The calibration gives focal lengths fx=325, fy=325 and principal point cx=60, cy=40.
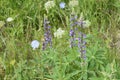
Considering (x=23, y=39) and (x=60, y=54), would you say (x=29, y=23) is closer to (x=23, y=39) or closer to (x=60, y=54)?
(x=23, y=39)

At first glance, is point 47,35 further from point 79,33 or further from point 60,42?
point 60,42

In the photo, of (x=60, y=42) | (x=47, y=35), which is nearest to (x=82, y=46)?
(x=47, y=35)

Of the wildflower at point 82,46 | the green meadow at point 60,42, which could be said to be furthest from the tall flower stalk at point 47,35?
the wildflower at point 82,46

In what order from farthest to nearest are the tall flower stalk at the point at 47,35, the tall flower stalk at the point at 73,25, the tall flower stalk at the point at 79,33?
the tall flower stalk at the point at 47,35, the tall flower stalk at the point at 73,25, the tall flower stalk at the point at 79,33

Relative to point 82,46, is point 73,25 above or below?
above

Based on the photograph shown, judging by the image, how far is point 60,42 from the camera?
280cm

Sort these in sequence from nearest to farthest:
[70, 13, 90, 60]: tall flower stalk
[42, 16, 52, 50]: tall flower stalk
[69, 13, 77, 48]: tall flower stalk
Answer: [70, 13, 90, 60]: tall flower stalk, [69, 13, 77, 48]: tall flower stalk, [42, 16, 52, 50]: tall flower stalk

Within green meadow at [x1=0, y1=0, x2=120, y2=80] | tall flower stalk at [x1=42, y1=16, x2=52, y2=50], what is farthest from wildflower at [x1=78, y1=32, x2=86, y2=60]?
tall flower stalk at [x1=42, y1=16, x2=52, y2=50]

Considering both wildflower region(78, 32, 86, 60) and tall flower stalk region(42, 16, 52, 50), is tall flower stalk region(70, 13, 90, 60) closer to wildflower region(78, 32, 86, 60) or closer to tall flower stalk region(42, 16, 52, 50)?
wildflower region(78, 32, 86, 60)

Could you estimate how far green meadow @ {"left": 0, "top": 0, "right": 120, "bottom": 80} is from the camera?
7.45 feet

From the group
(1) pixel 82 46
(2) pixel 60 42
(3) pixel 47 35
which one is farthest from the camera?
(2) pixel 60 42

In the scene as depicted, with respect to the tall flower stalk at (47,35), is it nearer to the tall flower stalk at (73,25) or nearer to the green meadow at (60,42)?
the green meadow at (60,42)

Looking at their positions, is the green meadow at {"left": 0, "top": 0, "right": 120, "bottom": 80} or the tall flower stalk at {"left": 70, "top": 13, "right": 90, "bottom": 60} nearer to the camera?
the tall flower stalk at {"left": 70, "top": 13, "right": 90, "bottom": 60}

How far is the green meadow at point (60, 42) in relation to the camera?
2270mm
